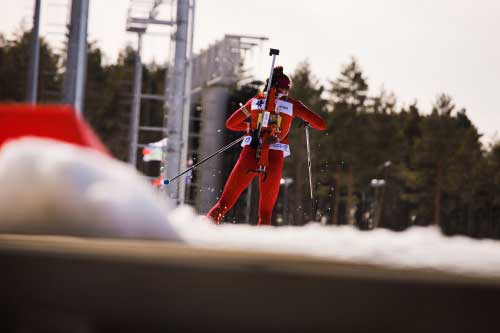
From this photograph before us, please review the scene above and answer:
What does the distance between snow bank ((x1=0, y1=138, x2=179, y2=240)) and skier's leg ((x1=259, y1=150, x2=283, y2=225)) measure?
7.84 metres

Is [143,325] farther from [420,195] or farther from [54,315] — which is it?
[420,195]

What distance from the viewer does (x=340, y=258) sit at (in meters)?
1.93

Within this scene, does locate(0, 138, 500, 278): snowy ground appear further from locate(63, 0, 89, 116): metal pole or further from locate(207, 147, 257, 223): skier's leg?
locate(63, 0, 89, 116): metal pole

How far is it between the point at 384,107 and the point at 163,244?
10252 centimetres

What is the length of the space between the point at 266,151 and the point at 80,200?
26.7ft

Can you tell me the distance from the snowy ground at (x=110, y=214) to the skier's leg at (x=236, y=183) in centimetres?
731

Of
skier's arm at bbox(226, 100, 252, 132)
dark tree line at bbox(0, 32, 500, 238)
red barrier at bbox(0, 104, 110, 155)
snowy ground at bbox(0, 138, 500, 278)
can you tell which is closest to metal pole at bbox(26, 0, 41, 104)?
skier's arm at bbox(226, 100, 252, 132)

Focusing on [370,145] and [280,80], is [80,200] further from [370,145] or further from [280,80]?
[370,145]

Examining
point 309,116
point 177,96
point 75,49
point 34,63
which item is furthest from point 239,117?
point 34,63

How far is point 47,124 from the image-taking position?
261 centimetres

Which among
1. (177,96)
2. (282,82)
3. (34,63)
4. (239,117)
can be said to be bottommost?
(239,117)

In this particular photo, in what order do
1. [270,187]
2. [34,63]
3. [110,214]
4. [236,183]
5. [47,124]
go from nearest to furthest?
[110,214] → [47,124] → [236,183] → [270,187] → [34,63]

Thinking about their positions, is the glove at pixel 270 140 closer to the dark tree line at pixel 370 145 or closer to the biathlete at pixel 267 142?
the biathlete at pixel 267 142

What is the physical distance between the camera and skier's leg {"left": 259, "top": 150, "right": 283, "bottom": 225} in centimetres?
1004
